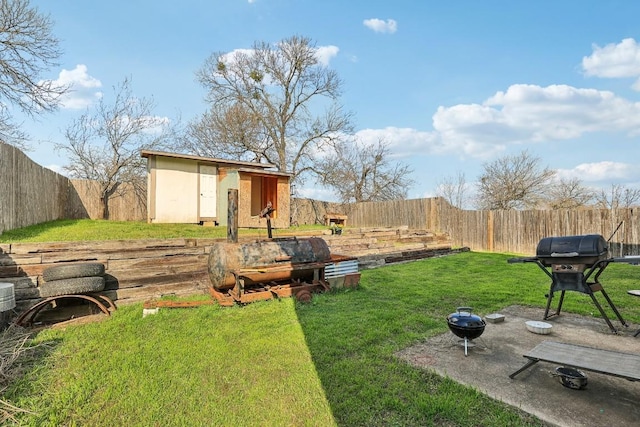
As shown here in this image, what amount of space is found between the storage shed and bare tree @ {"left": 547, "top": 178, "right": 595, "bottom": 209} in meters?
16.0

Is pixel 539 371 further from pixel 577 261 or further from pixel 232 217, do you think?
pixel 232 217

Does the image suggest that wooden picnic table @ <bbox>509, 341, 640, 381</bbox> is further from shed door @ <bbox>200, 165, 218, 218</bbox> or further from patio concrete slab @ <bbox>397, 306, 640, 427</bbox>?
shed door @ <bbox>200, 165, 218, 218</bbox>

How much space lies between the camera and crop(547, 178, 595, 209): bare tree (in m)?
17.5

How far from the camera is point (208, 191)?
1440cm

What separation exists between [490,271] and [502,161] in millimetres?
14519

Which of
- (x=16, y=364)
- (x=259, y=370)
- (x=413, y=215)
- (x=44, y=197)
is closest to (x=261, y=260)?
(x=259, y=370)

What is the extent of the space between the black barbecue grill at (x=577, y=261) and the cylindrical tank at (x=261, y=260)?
378cm

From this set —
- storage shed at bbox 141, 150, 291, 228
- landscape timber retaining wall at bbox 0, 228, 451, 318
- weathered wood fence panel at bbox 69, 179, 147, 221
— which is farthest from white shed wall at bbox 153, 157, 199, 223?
landscape timber retaining wall at bbox 0, 228, 451, 318

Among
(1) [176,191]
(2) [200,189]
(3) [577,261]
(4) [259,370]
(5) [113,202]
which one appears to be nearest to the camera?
(4) [259,370]

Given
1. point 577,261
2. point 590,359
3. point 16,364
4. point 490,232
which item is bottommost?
point 16,364

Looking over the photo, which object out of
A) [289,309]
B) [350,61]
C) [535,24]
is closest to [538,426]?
[289,309]

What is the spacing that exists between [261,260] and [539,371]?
4.48 metres

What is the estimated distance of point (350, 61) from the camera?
11.4m

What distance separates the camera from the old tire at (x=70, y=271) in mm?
5094
